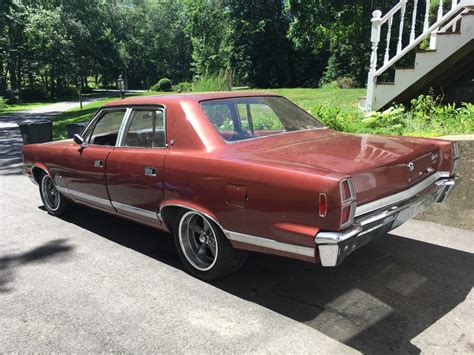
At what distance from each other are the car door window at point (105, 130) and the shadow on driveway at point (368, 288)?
1186 millimetres

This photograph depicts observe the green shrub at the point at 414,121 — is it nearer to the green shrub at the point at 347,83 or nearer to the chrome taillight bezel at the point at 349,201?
the chrome taillight bezel at the point at 349,201

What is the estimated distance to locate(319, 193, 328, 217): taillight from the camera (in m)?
2.74

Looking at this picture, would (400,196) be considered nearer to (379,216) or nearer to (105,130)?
(379,216)

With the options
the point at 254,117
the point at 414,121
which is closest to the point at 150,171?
the point at 254,117

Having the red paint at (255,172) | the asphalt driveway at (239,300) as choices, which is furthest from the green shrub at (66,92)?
the red paint at (255,172)

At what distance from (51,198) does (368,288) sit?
4.34 metres

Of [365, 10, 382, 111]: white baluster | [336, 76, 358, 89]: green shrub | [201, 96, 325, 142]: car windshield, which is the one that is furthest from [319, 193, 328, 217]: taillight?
[336, 76, 358, 89]: green shrub

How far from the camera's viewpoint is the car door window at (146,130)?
402 centimetres

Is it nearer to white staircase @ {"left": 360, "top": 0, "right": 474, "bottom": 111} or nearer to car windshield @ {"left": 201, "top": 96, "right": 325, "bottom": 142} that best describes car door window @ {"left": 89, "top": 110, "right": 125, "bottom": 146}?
car windshield @ {"left": 201, "top": 96, "right": 325, "bottom": 142}

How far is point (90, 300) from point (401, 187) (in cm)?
262

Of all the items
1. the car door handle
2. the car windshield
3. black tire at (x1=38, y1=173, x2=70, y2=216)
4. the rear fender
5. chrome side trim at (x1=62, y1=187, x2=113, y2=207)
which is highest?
the car windshield

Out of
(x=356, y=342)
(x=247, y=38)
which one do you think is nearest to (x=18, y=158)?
(x=356, y=342)

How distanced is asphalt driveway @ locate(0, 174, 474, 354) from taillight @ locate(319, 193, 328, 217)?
86 centimetres

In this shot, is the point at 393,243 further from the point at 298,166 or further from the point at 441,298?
the point at 298,166
